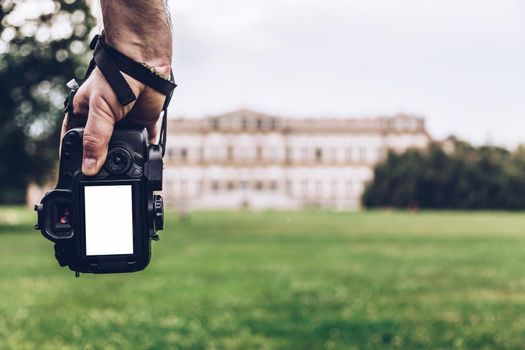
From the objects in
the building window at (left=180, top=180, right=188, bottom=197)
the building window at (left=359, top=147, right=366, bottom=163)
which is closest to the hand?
the building window at (left=180, top=180, right=188, bottom=197)

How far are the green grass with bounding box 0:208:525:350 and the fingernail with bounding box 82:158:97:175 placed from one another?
3135mm

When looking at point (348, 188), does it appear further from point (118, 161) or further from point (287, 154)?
point (118, 161)

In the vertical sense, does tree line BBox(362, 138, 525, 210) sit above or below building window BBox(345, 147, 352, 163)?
below

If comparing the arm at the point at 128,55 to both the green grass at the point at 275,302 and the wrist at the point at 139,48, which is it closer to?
the wrist at the point at 139,48

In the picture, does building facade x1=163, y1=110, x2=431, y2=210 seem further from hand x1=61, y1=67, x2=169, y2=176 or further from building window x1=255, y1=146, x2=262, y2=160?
hand x1=61, y1=67, x2=169, y2=176

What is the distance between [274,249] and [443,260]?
5.57 metres

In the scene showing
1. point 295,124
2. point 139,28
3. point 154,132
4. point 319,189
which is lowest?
point 154,132

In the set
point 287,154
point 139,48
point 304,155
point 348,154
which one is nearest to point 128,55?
point 139,48

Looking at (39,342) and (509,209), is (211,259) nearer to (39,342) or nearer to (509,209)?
(39,342)

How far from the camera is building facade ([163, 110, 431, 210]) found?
312 ft

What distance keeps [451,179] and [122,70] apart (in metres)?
56.8

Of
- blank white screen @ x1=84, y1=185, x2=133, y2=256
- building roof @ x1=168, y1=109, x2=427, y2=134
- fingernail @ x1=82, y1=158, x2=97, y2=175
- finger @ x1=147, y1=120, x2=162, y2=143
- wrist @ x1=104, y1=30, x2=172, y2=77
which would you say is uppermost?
building roof @ x1=168, y1=109, x2=427, y2=134

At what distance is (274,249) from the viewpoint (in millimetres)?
23359

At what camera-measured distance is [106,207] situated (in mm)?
989
